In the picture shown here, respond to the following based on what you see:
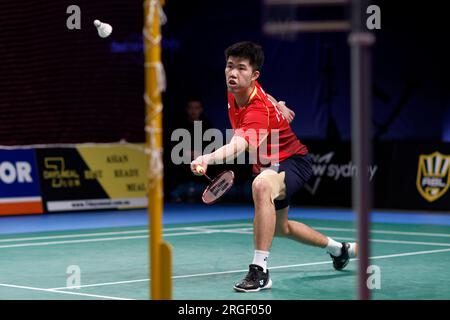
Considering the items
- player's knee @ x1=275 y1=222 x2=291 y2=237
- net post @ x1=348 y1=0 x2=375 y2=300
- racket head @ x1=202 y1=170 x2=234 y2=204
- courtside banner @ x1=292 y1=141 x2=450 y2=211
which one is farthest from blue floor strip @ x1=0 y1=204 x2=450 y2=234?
net post @ x1=348 y1=0 x2=375 y2=300

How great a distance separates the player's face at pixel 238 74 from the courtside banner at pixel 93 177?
8.89m

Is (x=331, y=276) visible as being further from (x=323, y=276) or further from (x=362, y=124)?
(x=362, y=124)

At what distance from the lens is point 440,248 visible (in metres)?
10.5

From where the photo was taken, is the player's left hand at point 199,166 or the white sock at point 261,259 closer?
the player's left hand at point 199,166

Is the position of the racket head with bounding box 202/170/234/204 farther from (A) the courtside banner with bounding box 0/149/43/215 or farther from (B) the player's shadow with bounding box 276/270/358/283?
(A) the courtside banner with bounding box 0/149/43/215

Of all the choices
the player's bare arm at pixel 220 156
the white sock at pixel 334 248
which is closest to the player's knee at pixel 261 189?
the player's bare arm at pixel 220 156

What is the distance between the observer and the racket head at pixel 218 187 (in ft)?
24.8

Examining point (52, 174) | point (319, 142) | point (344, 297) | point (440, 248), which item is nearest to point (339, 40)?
point (319, 142)

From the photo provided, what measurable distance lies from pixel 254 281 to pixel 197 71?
13.3m

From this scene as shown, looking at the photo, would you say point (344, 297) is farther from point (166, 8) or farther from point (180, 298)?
point (166, 8)

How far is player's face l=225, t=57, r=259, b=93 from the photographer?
7.68 metres

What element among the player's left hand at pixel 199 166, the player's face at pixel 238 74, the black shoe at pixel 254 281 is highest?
the player's face at pixel 238 74

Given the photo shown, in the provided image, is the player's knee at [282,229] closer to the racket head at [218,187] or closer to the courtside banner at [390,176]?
the racket head at [218,187]

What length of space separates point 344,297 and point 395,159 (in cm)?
887
